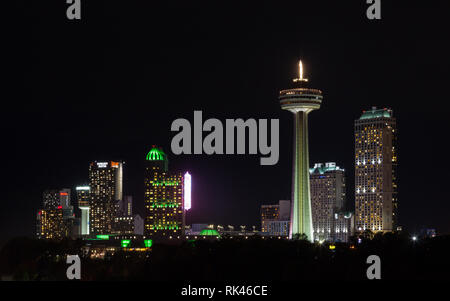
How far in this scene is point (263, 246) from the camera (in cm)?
18788

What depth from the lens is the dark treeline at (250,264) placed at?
486 ft

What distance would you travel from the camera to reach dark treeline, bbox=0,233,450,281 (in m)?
148

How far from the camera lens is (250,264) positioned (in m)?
158
